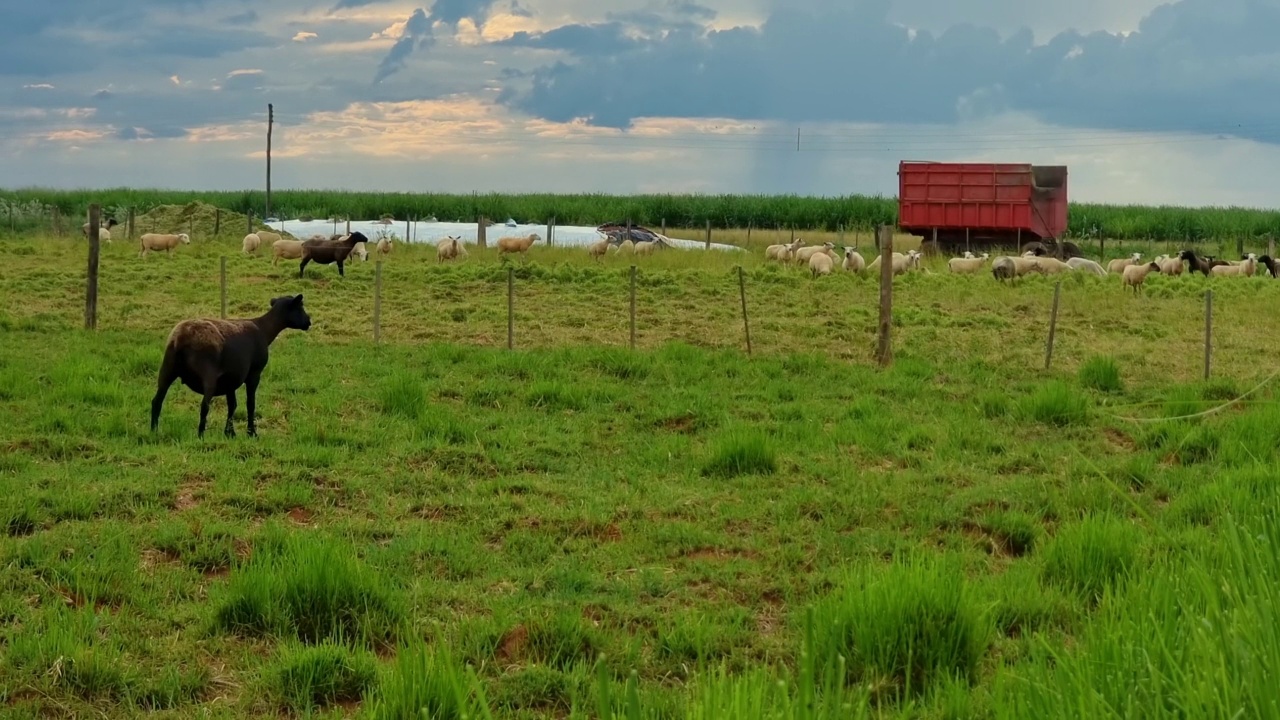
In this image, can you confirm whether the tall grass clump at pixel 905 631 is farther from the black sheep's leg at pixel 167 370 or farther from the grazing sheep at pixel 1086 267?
the grazing sheep at pixel 1086 267

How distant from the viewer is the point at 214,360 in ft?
33.7

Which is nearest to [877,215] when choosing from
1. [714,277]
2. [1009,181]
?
[1009,181]

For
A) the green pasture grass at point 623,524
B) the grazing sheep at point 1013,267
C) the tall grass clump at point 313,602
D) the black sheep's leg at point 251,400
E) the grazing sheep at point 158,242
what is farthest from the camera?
the grazing sheep at point 158,242

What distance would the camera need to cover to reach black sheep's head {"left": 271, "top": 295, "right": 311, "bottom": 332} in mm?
11672

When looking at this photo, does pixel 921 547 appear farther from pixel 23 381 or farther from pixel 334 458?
pixel 23 381

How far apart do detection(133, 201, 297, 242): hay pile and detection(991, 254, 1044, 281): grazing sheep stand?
21.0 meters

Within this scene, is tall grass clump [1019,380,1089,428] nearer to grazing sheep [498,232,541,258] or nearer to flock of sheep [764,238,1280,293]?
flock of sheep [764,238,1280,293]

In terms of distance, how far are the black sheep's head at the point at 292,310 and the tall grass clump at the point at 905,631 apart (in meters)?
7.54

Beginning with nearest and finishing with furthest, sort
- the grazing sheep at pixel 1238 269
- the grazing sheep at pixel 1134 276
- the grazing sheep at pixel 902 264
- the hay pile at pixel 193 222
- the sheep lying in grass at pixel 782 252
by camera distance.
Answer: the grazing sheep at pixel 1134 276
the grazing sheep at pixel 902 264
the grazing sheep at pixel 1238 269
the sheep lying in grass at pixel 782 252
the hay pile at pixel 193 222

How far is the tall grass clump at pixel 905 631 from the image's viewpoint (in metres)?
5.32

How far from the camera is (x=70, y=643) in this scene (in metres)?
5.61

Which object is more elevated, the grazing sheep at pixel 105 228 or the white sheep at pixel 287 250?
the grazing sheep at pixel 105 228

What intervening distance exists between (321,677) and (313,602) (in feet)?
2.93

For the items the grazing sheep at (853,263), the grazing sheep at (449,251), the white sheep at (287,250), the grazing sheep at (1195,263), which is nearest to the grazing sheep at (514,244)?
the grazing sheep at (449,251)
